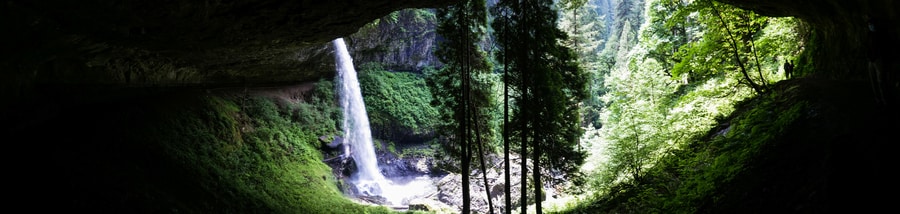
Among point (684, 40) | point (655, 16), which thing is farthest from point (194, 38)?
point (684, 40)

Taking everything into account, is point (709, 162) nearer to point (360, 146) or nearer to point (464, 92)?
point (464, 92)

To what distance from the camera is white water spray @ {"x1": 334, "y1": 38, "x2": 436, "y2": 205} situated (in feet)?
69.7

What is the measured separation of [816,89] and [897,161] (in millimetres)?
2915

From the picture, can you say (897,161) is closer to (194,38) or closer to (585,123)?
(194,38)

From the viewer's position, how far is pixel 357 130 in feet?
78.1

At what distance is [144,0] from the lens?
6.28m

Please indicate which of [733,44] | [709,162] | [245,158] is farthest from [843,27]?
[245,158]

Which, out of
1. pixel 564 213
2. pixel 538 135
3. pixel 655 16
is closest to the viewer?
pixel 538 135

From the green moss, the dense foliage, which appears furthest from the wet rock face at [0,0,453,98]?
the dense foliage

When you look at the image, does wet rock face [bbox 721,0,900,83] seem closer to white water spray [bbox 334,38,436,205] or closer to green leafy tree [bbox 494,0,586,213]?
green leafy tree [bbox 494,0,586,213]

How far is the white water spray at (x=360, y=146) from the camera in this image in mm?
21250

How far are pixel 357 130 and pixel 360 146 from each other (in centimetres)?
125

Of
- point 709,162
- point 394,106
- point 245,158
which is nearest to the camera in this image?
point 709,162

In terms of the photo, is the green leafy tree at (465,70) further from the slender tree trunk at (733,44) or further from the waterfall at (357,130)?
the waterfall at (357,130)
